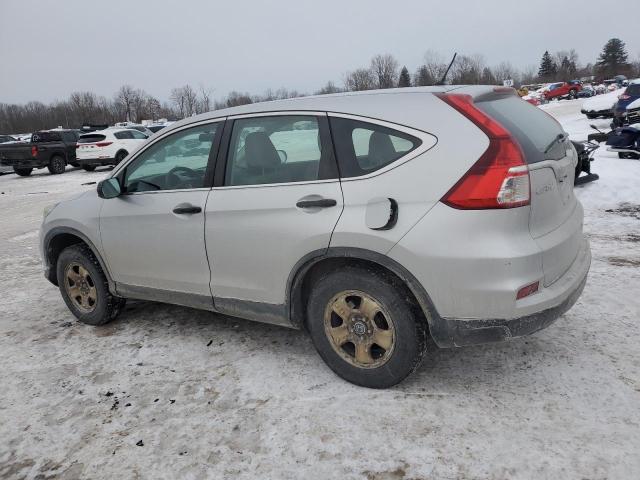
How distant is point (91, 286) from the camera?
4.51 m

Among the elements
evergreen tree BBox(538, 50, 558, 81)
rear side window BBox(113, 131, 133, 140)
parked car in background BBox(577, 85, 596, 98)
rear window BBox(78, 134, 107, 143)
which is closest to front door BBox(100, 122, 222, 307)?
rear window BBox(78, 134, 107, 143)

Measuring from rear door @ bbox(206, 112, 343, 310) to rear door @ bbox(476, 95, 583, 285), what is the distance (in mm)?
1018

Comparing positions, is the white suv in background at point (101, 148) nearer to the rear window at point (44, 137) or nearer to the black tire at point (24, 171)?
the rear window at point (44, 137)

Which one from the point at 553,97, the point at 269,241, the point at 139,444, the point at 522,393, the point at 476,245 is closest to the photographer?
the point at 476,245

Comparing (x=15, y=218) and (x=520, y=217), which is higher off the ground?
(x=520, y=217)

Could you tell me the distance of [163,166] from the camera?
156 inches

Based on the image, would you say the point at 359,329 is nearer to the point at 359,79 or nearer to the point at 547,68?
the point at 359,79

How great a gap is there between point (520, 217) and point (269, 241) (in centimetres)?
146

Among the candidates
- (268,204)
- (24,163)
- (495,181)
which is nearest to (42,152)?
(24,163)

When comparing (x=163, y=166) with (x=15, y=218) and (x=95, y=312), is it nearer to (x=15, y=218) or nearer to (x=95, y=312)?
(x=95, y=312)

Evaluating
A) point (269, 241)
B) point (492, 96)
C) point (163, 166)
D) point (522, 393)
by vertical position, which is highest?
point (492, 96)

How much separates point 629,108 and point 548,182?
43.5ft

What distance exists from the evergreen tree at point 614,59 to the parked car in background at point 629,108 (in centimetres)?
10103

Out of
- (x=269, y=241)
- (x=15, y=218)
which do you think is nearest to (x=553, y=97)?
(x=15, y=218)
